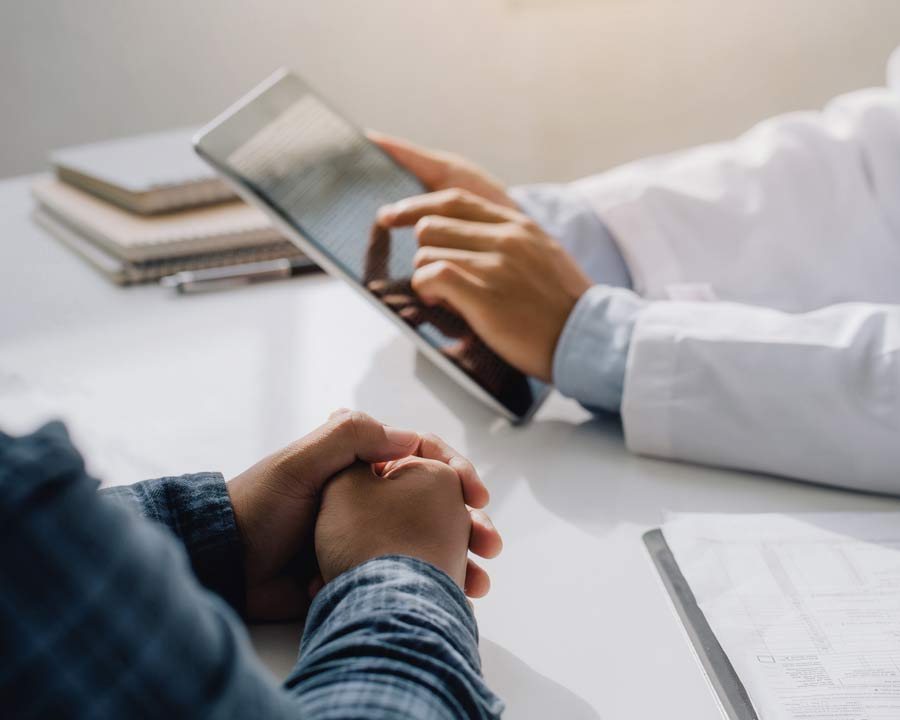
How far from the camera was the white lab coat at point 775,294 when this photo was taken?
1.83ft

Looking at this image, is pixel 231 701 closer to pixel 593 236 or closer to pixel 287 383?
pixel 287 383

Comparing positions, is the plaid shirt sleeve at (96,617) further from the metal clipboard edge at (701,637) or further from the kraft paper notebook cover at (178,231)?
the kraft paper notebook cover at (178,231)

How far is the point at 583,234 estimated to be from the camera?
0.82 meters

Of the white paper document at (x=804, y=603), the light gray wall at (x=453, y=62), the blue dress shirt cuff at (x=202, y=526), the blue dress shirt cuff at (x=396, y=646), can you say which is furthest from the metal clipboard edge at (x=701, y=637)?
the light gray wall at (x=453, y=62)

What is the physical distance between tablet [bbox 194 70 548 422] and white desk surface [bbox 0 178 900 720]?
0.04m

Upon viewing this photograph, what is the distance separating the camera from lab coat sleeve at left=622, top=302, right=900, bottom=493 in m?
0.55

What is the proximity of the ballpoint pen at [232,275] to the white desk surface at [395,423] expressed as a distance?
0.05ft

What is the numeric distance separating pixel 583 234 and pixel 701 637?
465 mm

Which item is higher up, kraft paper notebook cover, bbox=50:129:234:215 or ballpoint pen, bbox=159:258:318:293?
kraft paper notebook cover, bbox=50:129:234:215

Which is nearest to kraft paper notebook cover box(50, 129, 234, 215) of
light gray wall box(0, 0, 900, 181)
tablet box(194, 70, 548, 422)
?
tablet box(194, 70, 548, 422)

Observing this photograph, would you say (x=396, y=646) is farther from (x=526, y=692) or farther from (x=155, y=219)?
(x=155, y=219)

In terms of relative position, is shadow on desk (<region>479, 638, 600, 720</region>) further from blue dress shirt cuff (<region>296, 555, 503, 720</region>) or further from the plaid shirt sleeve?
the plaid shirt sleeve

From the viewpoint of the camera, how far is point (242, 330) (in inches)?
32.2

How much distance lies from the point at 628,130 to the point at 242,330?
47.8 inches
